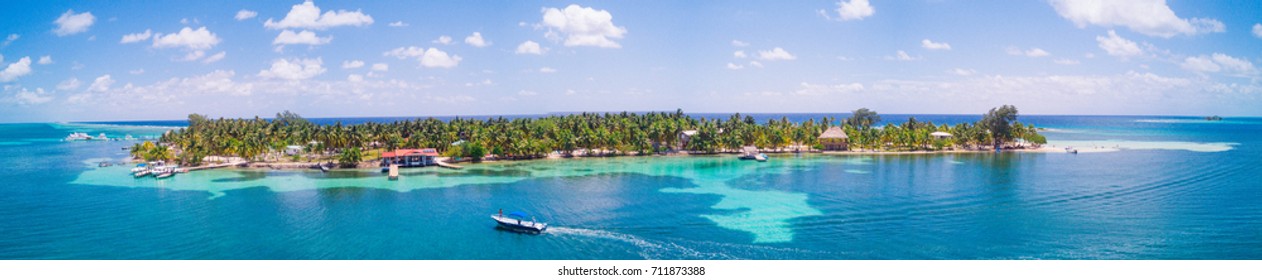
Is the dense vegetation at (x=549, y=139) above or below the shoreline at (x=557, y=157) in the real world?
above

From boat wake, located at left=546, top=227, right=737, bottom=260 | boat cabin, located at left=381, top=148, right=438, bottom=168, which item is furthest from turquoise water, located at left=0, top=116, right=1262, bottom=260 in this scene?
boat cabin, located at left=381, top=148, right=438, bottom=168

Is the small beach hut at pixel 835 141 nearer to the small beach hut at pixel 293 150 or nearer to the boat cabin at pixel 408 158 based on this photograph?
the boat cabin at pixel 408 158

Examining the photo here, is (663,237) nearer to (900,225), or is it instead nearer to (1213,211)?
(900,225)

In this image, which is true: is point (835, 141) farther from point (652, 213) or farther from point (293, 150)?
point (293, 150)

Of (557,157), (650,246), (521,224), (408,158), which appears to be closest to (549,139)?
(557,157)

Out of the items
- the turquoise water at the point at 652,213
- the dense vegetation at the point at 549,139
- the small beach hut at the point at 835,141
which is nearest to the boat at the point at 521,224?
the turquoise water at the point at 652,213

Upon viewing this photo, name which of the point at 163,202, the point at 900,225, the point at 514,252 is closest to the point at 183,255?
the point at 514,252

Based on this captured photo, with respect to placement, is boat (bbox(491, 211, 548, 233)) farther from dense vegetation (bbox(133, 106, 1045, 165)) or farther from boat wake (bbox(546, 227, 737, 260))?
dense vegetation (bbox(133, 106, 1045, 165))
